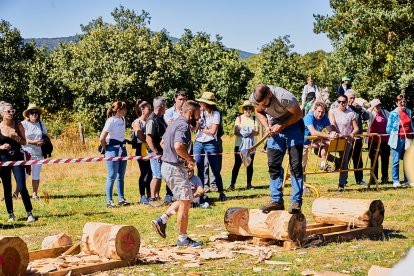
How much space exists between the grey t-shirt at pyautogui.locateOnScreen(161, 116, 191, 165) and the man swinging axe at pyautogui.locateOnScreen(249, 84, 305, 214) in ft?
2.91

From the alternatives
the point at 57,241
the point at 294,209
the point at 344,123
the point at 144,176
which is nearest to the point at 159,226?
the point at 57,241

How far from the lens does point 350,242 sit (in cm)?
750

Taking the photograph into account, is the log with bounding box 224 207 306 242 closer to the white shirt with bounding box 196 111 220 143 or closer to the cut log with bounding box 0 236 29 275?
the cut log with bounding box 0 236 29 275

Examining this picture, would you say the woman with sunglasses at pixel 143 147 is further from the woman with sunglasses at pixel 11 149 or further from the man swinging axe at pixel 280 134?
the man swinging axe at pixel 280 134

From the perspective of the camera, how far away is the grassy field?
6.29m

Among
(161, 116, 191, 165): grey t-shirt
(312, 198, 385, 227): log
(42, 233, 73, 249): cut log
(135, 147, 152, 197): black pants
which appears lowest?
(42, 233, 73, 249): cut log

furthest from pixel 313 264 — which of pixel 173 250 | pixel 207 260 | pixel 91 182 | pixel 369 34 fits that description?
pixel 369 34

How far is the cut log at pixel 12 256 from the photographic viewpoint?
548 cm

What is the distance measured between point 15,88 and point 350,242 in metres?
46.1

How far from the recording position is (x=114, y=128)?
11727 millimetres

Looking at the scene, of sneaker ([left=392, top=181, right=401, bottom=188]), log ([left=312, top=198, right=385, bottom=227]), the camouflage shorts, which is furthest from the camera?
sneaker ([left=392, top=181, right=401, bottom=188])

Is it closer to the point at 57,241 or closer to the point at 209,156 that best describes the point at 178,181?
the point at 57,241

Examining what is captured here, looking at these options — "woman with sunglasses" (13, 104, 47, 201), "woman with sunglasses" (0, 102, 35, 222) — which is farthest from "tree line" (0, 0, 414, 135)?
"woman with sunglasses" (0, 102, 35, 222)

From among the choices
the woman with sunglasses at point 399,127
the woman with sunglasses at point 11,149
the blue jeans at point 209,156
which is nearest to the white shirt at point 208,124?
the blue jeans at point 209,156
